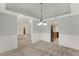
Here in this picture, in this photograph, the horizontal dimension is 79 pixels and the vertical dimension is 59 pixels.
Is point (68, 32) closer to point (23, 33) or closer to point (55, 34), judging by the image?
point (55, 34)

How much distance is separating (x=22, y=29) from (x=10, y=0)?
0.63 m

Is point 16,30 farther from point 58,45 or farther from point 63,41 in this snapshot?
point 63,41

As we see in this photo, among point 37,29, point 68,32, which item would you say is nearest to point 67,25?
point 68,32

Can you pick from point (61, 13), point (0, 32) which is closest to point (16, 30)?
point (0, 32)

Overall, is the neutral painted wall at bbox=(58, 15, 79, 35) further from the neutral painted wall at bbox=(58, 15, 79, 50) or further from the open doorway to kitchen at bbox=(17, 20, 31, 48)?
the open doorway to kitchen at bbox=(17, 20, 31, 48)

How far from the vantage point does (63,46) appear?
5.65ft

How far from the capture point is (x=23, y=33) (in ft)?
5.08

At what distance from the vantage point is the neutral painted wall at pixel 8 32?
138cm

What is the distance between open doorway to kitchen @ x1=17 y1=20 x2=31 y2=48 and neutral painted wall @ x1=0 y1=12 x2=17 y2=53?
76 millimetres

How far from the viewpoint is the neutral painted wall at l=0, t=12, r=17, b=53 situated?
1.38m

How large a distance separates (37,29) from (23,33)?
12.2 inches

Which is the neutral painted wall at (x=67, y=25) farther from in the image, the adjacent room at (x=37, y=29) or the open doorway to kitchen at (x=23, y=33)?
the open doorway to kitchen at (x=23, y=33)

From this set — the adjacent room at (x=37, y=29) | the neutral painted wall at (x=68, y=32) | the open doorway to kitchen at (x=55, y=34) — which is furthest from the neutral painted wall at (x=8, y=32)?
the neutral painted wall at (x=68, y=32)

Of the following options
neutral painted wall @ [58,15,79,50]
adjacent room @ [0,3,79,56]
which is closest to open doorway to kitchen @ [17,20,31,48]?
adjacent room @ [0,3,79,56]
